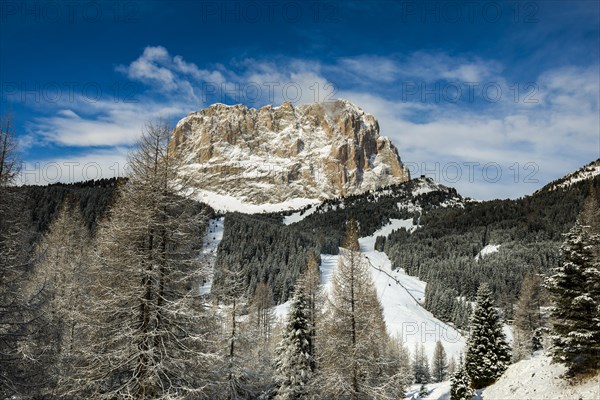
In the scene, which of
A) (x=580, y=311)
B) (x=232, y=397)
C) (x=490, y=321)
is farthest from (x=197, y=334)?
(x=490, y=321)

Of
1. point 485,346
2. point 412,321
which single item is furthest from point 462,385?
point 412,321

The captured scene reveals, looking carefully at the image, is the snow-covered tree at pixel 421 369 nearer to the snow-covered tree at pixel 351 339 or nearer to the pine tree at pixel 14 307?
the snow-covered tree at pixel 351 339

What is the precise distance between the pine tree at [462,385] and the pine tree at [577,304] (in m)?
11.3

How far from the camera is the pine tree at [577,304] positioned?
19.2 metres

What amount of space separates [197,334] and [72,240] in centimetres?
2532

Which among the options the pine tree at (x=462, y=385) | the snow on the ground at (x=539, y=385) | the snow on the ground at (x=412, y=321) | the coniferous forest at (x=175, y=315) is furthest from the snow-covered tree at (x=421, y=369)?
the snow on the ground at (x=539, y=385)

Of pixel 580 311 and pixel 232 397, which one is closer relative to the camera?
pixel 580 311

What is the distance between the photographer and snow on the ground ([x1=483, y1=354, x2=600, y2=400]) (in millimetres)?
18469

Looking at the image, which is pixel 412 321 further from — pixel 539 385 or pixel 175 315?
pixel 175 315

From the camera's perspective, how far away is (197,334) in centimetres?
1084

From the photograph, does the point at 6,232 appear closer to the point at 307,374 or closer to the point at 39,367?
the point at 39,367

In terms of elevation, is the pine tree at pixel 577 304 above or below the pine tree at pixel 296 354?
above

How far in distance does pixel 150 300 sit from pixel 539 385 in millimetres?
22093

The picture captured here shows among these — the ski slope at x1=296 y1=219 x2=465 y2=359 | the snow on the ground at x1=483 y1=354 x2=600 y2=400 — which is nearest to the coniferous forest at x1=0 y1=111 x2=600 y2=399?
the snow on the ground at x1=483 y1=354 x2=600 y2=400
